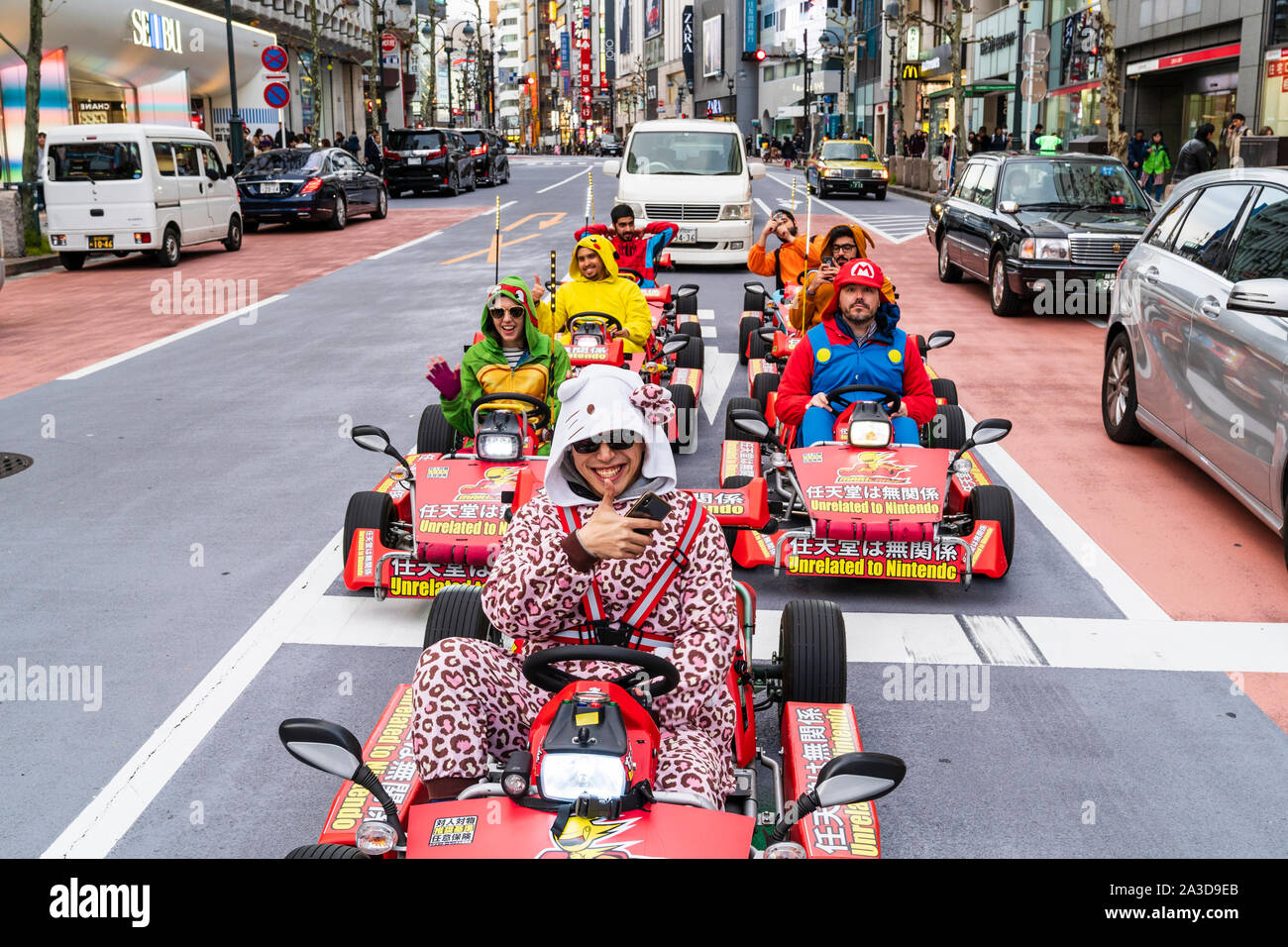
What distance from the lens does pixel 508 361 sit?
724cm

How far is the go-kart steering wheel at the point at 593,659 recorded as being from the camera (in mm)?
3348

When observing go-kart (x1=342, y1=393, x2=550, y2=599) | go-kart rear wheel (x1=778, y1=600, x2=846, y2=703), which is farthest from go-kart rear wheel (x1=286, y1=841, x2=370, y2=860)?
go-kart (x1=342, y1=393, x2=550, y2=599)

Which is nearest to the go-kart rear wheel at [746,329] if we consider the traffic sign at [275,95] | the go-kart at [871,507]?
the go-kart at [871,507]

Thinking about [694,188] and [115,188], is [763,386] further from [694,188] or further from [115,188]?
[115,188]

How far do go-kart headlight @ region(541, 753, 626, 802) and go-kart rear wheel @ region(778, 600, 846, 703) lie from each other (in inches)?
52.0

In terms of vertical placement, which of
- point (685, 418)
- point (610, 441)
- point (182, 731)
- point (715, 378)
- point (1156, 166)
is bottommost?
point (182, 731)

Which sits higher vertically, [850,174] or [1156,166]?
[1156,166]

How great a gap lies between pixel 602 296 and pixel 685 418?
59.4 inches

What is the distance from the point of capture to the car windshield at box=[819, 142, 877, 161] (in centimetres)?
3981

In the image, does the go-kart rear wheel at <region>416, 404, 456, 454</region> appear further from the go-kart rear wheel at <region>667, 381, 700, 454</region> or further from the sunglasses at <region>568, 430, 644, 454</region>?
the sunglasses at <region>568, 430, 644, 454</region>

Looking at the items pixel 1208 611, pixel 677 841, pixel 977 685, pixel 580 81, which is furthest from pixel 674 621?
pixel 580 81

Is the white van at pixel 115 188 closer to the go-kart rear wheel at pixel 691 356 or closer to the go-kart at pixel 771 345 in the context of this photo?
the go-kart at pixel 771 345

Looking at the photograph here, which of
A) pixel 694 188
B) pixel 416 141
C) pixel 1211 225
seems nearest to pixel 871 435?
pixel 1211 225

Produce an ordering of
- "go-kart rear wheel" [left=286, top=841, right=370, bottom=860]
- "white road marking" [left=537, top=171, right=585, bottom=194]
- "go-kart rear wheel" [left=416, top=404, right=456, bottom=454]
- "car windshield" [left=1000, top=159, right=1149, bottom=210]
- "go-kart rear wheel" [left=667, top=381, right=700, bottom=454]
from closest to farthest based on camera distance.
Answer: "go-kart rear wheel" [left=286, top=841, right=370, bottom=860] < "go-kart rear wheel" [left=416, top=404, right=456, bottom=454] < "go-kart rear wheel" [left=667, top=381, right=700, bottom=454] < "car windshield" [left=1000, top=159, right=1149, bottom=210] < "white road marking" [left=537, top=171, right=585, bottom=194]
